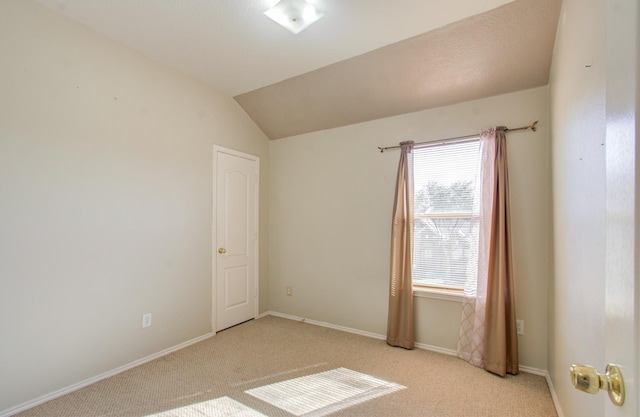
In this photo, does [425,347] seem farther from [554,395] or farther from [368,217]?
[368,217]

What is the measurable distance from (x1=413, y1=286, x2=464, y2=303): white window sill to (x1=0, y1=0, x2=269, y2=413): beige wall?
2.29 meters

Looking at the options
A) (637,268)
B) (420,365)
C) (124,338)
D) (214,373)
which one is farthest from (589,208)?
(124,338)

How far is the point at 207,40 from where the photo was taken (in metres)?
2.54

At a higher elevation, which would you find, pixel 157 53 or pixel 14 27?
pixel 157 53

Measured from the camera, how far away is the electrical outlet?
8.96 ft

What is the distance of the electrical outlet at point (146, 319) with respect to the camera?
2.73m

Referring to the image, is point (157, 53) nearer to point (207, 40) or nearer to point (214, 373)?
point (207, 40)

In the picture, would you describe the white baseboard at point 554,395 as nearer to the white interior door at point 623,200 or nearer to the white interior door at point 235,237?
the white interior door at point 623,200

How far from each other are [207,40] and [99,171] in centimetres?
142

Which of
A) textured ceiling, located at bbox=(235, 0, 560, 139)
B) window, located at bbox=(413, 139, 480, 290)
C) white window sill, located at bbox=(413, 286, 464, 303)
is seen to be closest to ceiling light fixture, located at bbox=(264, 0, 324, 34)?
textured ceiling, located at bbox=(235, 0, 560, 139)

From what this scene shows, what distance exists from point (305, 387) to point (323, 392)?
160mm

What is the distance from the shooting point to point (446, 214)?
3018 millimetres

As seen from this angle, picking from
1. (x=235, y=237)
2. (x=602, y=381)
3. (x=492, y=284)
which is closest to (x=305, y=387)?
(x=492, y=284)

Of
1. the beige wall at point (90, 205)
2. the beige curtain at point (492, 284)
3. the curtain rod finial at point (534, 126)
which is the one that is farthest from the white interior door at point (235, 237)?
the curtain rod finial at point (534, 126)
